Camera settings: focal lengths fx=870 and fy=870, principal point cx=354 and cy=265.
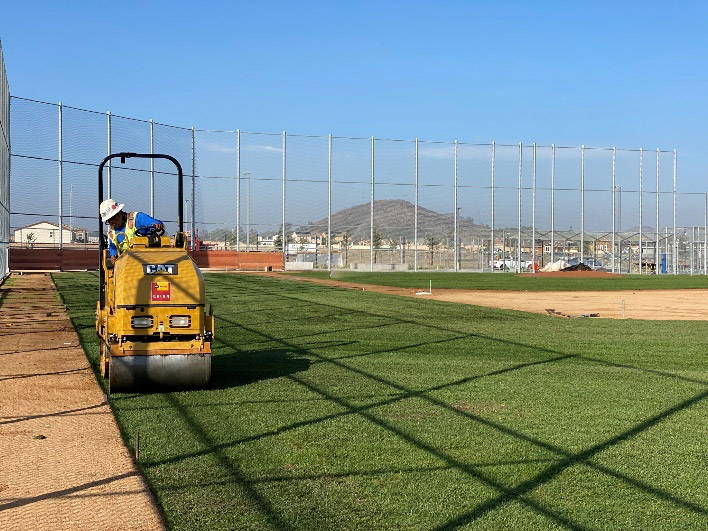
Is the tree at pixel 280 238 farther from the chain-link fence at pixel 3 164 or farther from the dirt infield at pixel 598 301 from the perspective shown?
the chain-link fence at pixel 3 164

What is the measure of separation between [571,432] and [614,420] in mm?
770

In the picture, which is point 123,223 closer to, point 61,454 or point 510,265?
point 61,454

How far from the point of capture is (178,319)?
8.79 meters

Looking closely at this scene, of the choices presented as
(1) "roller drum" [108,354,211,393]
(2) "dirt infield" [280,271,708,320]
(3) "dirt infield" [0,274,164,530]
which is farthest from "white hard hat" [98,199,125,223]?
(2) "dirt infield" [280,271,708,320]

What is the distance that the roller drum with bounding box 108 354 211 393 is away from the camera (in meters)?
8.67

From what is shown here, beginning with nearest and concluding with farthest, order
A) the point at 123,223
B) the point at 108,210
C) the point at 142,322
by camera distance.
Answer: the point at 142,322
the point at 108,210
the point at 123,223

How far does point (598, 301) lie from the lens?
88.6 ft

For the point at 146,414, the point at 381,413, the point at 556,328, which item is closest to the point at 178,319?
the point at 146,414

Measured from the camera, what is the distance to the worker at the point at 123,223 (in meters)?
9.45

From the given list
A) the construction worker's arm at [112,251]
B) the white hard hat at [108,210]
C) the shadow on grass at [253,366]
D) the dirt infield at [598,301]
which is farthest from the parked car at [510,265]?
the white hard hat at [108,210]

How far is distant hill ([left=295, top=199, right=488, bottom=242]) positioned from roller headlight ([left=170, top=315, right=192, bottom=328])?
1779 inches

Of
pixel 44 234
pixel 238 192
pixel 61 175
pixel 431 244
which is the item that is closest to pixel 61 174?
pixel 61 175

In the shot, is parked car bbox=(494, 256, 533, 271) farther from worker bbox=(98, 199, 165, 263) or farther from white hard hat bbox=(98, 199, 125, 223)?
white hard hat bbox=(98, 199, 125, 223)

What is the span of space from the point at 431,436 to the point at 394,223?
50600 millimetres
